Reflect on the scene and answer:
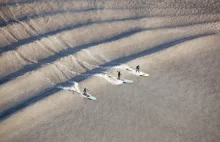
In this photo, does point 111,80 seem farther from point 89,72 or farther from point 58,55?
point 58,55

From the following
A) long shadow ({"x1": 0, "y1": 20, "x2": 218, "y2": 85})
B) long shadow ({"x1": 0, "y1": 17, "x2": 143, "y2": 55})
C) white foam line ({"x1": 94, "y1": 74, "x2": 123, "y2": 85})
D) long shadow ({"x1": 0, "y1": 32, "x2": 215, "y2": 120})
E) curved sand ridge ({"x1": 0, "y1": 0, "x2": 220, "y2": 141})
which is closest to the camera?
curved sand ridge ({"x1": 0, "y1": 0, "x2": 220, "y2": 141})

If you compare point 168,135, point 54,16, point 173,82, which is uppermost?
point 54,16

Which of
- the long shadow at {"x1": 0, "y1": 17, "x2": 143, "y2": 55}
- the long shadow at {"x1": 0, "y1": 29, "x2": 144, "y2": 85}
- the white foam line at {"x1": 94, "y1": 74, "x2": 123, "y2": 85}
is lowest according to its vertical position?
the white foam line at {"x1": 94, "y1": 74, "x2": 123, "y2": 85}

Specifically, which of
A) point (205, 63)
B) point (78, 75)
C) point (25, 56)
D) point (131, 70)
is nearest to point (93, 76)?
point (78, 75)

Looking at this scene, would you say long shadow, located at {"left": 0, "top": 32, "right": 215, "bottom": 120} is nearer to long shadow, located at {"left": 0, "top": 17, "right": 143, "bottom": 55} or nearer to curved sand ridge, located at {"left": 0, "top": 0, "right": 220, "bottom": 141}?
curved sand ridge, located at {"left": 0, "top": 0, "right": 220, "bottom": 141}

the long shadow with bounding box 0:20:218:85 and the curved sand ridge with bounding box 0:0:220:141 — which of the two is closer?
the curved sand ridge with bounding box 0:0:220:141

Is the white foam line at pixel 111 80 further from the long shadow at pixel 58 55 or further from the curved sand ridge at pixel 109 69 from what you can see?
the long shadow at pixel 58 55

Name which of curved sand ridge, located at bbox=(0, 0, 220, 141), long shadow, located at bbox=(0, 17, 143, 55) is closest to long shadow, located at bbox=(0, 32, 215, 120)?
curved sand ridge, located at bbox=(0, 0, 220, 141)

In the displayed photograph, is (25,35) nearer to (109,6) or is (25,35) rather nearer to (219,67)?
(109,6)

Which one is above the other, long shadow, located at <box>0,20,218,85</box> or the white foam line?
long shadow, located at <box>0,20,218,85</box>
